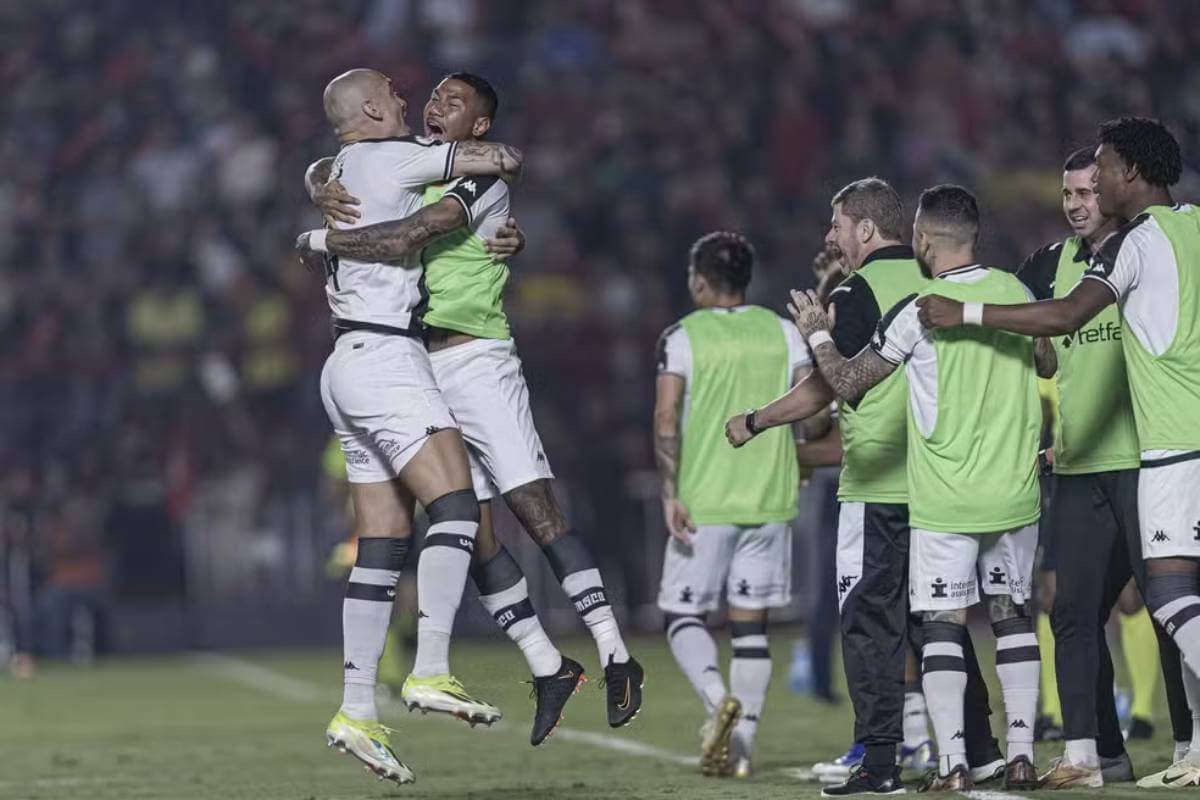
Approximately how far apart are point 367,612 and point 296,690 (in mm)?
7975

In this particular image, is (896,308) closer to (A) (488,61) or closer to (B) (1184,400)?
(B) (1184,400)

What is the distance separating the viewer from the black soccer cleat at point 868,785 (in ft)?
22.6

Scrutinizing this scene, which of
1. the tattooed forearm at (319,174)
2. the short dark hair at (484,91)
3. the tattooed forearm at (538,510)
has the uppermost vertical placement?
the short dark hair at (484,91)

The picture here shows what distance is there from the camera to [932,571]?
6.82 metres

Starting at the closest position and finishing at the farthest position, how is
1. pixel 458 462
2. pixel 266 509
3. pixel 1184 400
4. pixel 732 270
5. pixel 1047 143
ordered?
pixel 1184 400 → pixel 458 462 → pixel 732 270 → pixel 266 509 → pixel 1047 143

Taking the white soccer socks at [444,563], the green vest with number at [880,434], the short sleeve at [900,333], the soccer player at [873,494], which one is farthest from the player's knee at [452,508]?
the short sleeve at [900,333]

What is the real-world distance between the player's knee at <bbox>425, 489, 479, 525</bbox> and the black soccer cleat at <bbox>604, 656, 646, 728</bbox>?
2.63 feet

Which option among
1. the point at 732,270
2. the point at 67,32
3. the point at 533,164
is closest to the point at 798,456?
the point at 732,270

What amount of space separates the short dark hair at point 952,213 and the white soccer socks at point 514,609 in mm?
2029

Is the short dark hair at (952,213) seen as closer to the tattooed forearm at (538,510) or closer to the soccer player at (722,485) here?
the tattooed forearm at (538,510)

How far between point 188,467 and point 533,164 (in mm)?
5062

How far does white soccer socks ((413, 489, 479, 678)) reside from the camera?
7.17 meters

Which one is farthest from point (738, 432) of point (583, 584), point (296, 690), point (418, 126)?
point (418, 126)

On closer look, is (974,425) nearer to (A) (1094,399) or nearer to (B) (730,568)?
(A) (1094,399)
